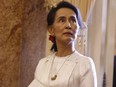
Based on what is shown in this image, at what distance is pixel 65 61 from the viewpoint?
4.61ft

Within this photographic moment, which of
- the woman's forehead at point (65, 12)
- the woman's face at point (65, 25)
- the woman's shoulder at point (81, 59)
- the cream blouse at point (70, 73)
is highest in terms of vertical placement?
the woman's forehead at point (65, 12)

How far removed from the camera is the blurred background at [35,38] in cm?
173

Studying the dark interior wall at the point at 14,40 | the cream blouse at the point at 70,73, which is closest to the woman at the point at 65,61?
the cream blouse at the point at 70,73

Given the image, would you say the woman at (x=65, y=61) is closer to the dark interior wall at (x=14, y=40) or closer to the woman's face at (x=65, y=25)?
the woman's face at (x=65, y=25)

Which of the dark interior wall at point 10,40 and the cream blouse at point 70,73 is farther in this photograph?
the dark interior wall at point 10,40

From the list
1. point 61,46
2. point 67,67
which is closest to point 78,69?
point 67,67

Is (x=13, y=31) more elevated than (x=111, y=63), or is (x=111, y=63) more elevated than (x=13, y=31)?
(x=13, y=31)

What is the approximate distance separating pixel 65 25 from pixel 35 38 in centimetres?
52

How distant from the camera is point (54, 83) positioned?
1338 mm

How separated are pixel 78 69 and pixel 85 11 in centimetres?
77

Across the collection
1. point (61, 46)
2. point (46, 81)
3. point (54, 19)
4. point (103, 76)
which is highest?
point (54, 19)

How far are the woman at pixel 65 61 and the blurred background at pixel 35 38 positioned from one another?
0.29m

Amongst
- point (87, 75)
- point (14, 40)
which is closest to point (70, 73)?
point (87, 75)

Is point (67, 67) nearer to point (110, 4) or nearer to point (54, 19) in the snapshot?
point (54, 19)
